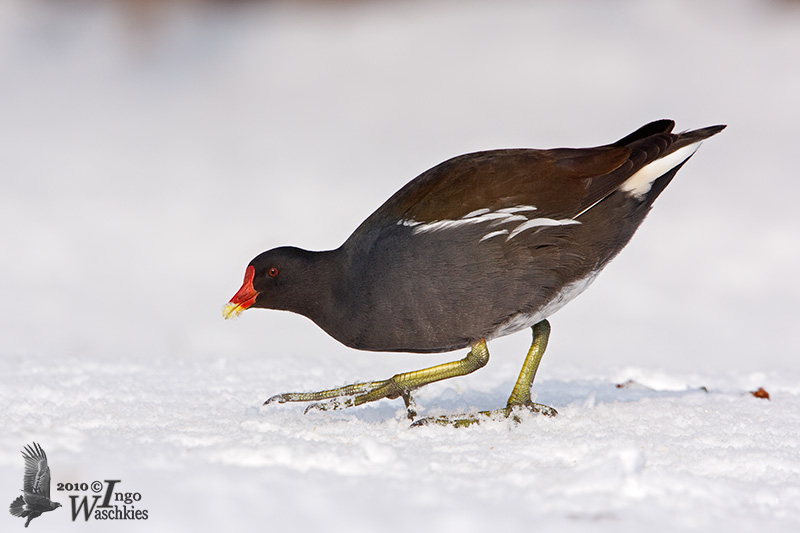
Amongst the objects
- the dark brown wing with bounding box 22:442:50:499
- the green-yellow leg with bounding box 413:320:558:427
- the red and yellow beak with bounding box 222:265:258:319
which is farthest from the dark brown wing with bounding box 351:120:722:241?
the dark brown wing with bounding box 22:442:50:499

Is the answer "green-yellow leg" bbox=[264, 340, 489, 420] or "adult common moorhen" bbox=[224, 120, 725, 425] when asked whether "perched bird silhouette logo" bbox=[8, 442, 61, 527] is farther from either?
"adult common moorhen" bbox=[224, 120, 725, 425]

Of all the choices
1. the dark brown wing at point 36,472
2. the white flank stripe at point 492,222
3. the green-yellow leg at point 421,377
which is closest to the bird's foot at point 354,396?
the green-yellow leg at point 421,377

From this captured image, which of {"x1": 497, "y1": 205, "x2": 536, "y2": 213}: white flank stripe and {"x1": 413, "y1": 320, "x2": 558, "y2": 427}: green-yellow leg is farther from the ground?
{"x1": 497, "y1": 205, "x2": 536, "y2": 213}: white flank stripe

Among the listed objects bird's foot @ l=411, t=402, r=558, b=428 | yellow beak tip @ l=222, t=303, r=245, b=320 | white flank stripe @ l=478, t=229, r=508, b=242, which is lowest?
bird's foot @ l=411, t=402, r=558, b=428

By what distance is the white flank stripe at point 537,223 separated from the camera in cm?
355

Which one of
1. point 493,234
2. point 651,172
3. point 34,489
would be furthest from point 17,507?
point 651,172

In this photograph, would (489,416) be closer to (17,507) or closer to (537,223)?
(537,223)

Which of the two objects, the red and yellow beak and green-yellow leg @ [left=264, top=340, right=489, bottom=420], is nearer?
green-yellow leg @ [left=264, top=340, right=489, bottom=420]

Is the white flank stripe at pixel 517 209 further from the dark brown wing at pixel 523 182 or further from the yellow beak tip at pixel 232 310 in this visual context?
the yellow beak tip at pixel 232 310

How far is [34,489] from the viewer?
8.04 ft

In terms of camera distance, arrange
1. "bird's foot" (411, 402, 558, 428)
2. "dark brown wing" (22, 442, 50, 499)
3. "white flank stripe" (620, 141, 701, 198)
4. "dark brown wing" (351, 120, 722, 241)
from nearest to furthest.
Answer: "dark brown wing" (22, 442, 50, 499)
"bird's foot" (411, 402, 558, 428)
"dark brown wing" (351, 120, 722, 241)
"white flank stripe" (620, 141, 701, 198)

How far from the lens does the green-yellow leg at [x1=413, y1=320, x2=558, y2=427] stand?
349 cm

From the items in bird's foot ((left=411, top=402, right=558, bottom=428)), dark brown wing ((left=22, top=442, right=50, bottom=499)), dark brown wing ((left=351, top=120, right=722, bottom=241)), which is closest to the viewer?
dark brown wing ((left=22, top=442, right=50, bottom=499))

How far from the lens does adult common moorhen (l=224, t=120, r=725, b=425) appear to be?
11.6 feet
